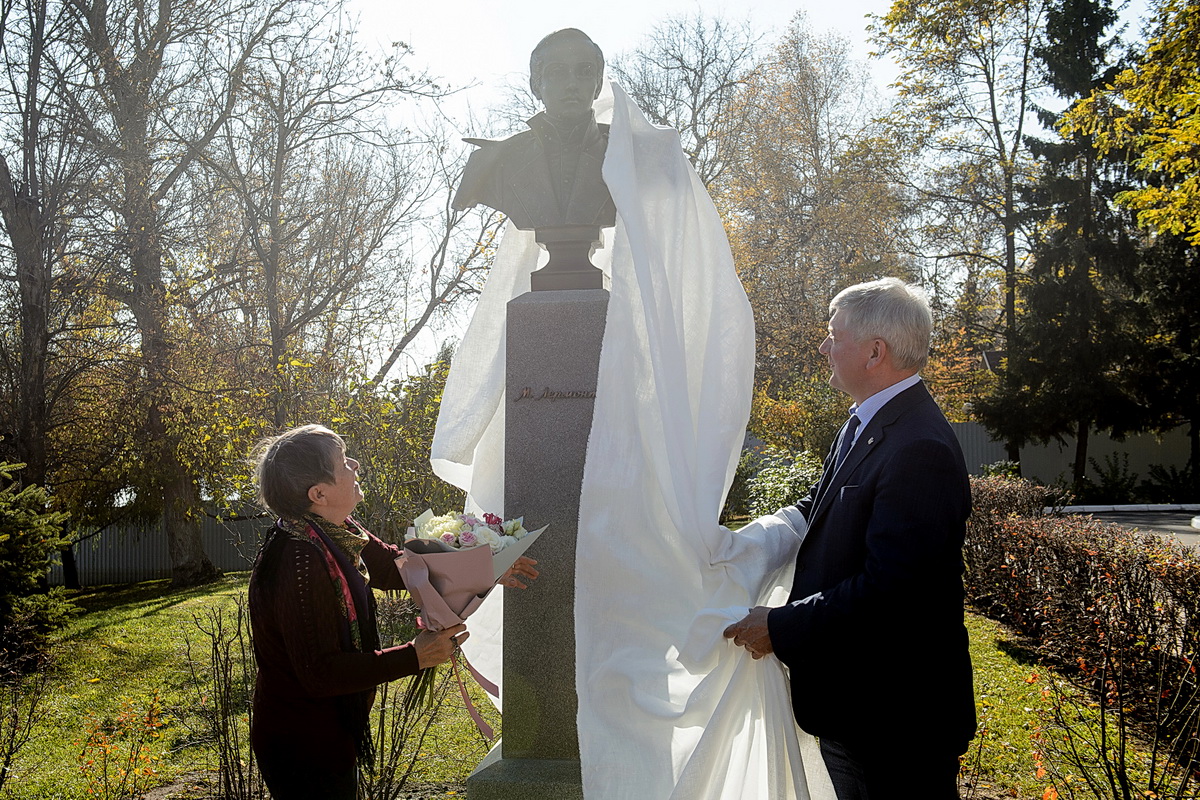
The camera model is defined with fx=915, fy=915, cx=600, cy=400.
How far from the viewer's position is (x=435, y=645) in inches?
104

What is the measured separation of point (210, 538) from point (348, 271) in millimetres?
9609

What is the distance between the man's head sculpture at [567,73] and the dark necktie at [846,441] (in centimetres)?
177

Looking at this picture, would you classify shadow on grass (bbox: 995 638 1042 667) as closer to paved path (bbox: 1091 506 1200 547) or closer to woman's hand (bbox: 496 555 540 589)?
woman's hand (bbox: 496 555 540 589)

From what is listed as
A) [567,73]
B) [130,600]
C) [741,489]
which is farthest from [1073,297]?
[567,73]

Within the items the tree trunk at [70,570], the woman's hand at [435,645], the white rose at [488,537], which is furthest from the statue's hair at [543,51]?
the tree trunk at [70,570]

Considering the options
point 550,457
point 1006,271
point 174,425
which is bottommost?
point 550,457

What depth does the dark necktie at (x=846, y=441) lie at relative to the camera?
2.67 metres

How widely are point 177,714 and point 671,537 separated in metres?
3.43

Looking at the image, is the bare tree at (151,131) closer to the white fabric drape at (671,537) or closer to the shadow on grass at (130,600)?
the shadow on grass at (130,600)

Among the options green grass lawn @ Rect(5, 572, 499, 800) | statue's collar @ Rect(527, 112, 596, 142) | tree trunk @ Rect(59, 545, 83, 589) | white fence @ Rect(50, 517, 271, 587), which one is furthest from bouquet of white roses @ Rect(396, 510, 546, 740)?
white fence @ Rect(50, 517, 271, 587)

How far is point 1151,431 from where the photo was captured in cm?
2342

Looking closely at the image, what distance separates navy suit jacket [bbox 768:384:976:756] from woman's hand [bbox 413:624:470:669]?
0.94 m

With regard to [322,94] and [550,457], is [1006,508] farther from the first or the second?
[322,94]

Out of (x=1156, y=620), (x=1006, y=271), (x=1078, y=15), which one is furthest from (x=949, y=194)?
(x=1156, y=620)
